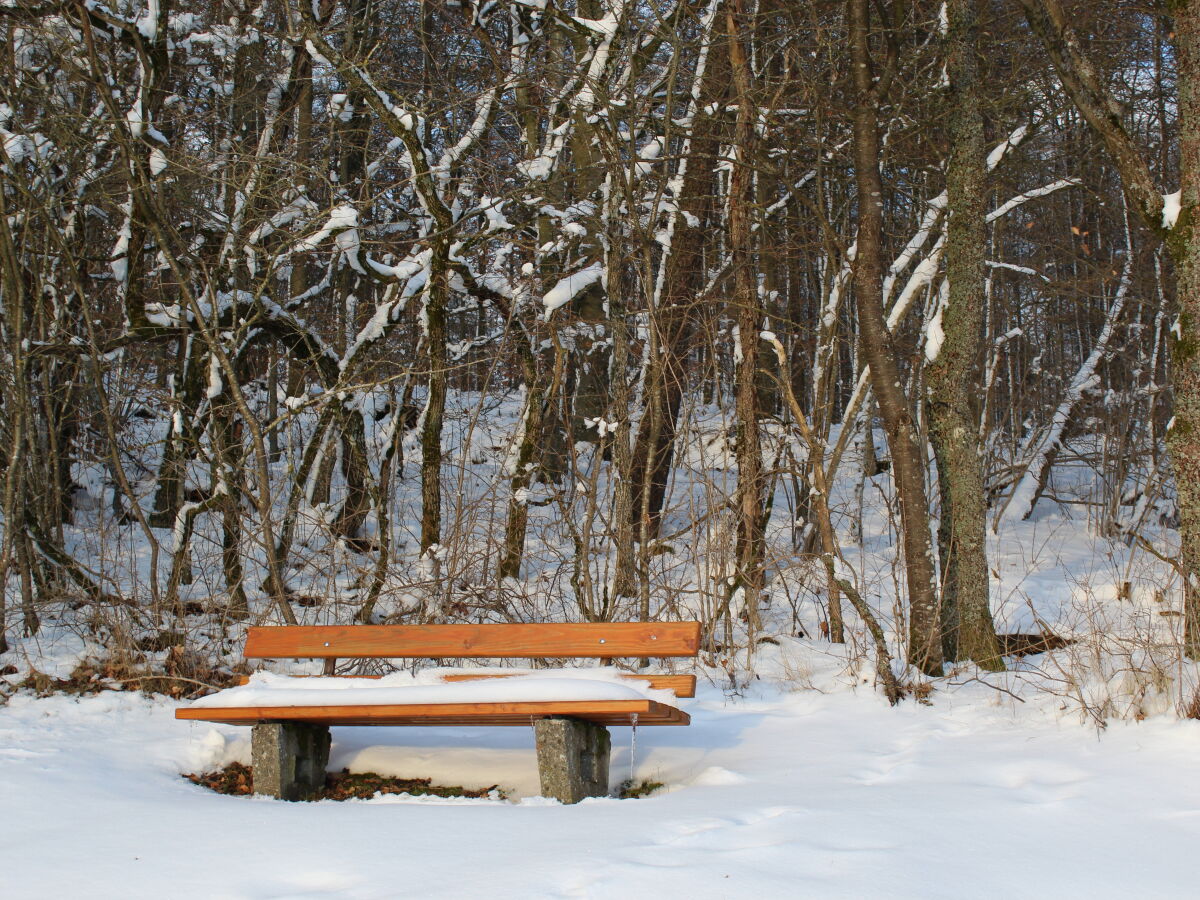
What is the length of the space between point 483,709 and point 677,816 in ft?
2.86

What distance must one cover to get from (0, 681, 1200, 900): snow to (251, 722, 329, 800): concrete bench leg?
255mm

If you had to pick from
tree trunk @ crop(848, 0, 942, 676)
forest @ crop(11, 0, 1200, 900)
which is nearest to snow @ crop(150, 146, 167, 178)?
forest @ crop(11, 0, 1200, 900)

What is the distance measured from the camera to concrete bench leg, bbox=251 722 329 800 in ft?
14.5

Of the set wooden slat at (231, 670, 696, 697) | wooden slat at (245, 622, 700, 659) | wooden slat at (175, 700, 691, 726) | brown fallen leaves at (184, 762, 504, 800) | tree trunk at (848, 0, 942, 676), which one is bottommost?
brown fallen leaves at (184, 762, 504, 800)

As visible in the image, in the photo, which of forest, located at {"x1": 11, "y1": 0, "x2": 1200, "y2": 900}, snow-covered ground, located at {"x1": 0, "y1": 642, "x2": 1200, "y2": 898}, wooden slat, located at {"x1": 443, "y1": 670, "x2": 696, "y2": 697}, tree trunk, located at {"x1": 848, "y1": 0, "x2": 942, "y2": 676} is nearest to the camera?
snow-covered ground, located at {"x1": 0, "y1": 642, "x2": 1200, "y2": 898}

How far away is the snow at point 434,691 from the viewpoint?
4027 mm

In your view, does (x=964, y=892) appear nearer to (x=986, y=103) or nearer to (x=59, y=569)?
(x=986, y=103)

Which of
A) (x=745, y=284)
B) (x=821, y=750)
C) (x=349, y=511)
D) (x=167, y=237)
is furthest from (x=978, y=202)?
(x=349, y=511)

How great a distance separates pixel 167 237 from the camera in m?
7.29

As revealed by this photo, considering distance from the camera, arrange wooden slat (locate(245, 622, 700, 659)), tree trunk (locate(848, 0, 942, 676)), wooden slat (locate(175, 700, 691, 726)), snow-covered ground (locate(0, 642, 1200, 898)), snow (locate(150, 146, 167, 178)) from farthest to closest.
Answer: snow (locate(150, 146, 167, 178)) → tree trunk (locate(848, 0, 942, 676)) → wooden slat (locate(245, 622, 700, 659)) → wooden slat (locate(175, 700, 691, 726)) → snow-covered ground (locate(0, 642, 1200, 898))

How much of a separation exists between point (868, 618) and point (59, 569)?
531 centimetres

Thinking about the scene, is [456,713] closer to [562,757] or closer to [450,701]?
[450,701]

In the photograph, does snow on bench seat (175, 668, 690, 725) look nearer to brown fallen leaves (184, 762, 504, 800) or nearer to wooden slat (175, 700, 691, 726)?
wooden slat (175, 700, 691, 726)

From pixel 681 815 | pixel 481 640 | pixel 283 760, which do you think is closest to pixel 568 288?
pixel 481 640
